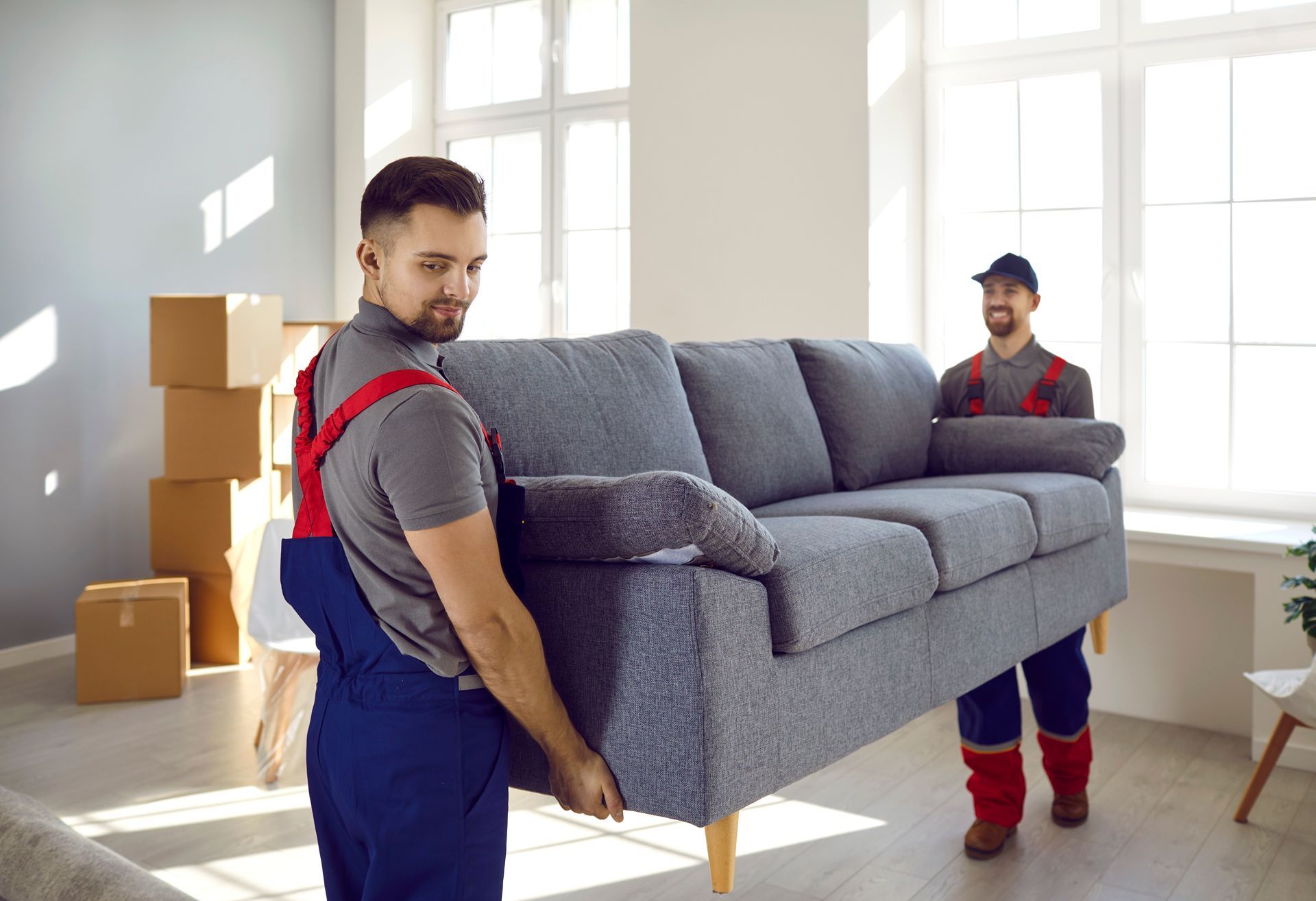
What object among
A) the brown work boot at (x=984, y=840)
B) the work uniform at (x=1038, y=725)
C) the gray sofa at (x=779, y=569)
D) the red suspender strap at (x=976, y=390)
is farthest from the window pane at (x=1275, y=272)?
the brown work boot at (x=984, y=840)

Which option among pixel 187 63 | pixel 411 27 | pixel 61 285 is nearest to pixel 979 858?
pixel 61 285

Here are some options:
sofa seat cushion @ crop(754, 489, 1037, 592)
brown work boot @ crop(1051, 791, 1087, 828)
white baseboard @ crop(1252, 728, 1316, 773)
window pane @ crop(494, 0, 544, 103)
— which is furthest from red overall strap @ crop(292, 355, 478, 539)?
window pane @ crop(494, 0, 544, 103)

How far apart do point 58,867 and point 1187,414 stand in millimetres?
3990

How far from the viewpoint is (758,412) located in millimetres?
2750

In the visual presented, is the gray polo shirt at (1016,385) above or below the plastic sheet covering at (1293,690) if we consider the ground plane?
above

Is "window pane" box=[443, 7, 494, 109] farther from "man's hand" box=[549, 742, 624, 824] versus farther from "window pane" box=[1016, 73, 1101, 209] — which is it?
"man's hand" box=[549, 742, 624, 824]

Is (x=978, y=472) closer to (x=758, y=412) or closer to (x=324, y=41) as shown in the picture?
(x=758, y=412)

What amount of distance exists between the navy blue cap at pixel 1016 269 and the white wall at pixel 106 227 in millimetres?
3298

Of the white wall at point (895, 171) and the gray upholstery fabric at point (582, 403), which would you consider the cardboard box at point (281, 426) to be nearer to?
the white wall at point (895, 171)

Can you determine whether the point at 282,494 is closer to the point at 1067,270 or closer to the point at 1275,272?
the point at 1067,270

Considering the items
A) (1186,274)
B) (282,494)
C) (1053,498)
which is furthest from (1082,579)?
(282,494)

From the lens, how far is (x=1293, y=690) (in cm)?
270

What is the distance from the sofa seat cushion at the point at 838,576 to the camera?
5.60 feet

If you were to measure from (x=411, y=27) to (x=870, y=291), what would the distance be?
9.42 feet
